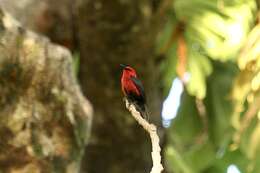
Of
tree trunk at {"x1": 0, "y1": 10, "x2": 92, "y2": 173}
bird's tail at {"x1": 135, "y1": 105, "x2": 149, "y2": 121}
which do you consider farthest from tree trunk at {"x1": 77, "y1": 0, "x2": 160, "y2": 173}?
bird's tail at {"x1": 135, "y1": 105, "x2": 149, "y2": 121}

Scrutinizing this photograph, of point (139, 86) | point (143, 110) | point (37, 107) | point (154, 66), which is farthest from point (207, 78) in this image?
point (143, 110)

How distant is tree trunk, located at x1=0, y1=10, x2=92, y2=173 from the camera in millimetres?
5059

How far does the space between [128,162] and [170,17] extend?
1.32m

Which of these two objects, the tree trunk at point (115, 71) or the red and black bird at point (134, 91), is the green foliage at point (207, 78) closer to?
the tree trunk at point (115, 71)

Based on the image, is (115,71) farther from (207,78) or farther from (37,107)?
(37,107)

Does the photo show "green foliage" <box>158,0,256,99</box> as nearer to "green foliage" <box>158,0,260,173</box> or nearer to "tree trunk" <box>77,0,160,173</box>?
"green foliage" <box>158,0,260,173</box>

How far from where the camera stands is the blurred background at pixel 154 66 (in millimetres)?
6109

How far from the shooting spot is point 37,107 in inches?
206

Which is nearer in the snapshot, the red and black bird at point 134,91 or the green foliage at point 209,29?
the red and black bird at point 134,91

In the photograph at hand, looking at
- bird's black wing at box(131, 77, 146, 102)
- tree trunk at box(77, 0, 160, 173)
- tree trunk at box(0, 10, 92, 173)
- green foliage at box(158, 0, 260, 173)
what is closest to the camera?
bird's black wing at box(131, 77, 146, 102)

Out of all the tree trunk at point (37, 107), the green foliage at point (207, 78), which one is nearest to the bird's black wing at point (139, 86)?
the green foliage at point (207, 78)

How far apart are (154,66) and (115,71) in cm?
39

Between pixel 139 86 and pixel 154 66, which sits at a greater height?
pixel 154 66

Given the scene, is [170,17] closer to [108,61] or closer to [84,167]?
[108,61]
